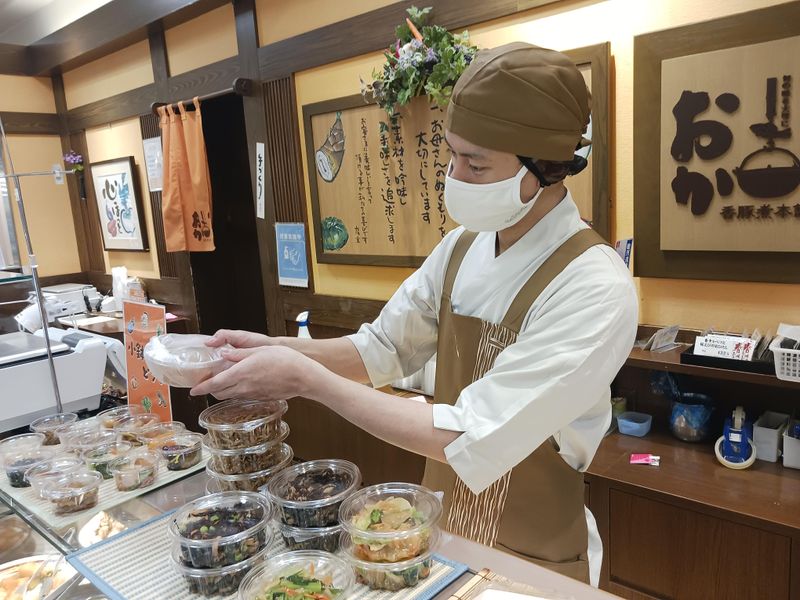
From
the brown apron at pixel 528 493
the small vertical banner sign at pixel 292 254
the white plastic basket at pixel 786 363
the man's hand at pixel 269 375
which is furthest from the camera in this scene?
the small vertical banner sign at pixel 292 254

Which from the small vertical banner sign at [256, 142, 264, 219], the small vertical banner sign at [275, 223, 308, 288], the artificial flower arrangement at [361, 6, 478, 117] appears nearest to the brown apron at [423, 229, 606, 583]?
the artificial flower arrangement at [361, 6, 478, 117]

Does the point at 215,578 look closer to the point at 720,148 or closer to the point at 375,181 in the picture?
the point at 720,148

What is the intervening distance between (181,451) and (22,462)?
40 cm

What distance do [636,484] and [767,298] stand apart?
846mm

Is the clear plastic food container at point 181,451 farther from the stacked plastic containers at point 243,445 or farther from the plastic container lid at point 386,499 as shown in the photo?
the plastic container lid at point 386,499

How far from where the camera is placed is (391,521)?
1081 millimetres

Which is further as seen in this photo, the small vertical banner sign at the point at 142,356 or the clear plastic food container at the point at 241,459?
the small vertical banner sign at the point at 142,356

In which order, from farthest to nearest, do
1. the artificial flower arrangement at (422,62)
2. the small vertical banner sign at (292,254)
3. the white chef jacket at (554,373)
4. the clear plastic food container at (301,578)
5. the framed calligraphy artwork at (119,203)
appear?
the framed calligraphy artwork at (119,203) < the small vertical banner sign at (292,254) < the artificial flower arrangement at (422,62) < the white chef jacket at (554,373) < the clear plastic food container at (301,578)

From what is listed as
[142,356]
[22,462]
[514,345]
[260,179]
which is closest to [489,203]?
[514,345]

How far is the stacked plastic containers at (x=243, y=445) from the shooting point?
51.4 inches

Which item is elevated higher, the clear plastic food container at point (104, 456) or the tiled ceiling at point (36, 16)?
the tiled ceiling at point (36, 16)

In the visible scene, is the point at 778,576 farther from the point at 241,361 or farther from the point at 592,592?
the point at 241,361

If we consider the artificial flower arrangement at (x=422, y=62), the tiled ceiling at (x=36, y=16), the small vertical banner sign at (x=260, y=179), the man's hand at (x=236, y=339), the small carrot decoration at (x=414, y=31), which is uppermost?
the tiled ceiling at (x=36, y=16)

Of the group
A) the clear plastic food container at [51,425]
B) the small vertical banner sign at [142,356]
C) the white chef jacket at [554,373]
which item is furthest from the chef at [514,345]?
the small vertical banner sign at [142,356]
